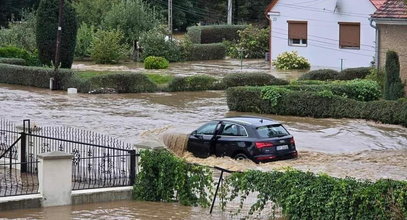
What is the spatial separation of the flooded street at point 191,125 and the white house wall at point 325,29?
15190 mm

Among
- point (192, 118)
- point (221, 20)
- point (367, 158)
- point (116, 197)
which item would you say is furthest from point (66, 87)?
point (221, 20)

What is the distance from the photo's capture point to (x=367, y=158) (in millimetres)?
26484

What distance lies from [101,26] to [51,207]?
4799 centimetres

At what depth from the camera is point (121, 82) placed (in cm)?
4272

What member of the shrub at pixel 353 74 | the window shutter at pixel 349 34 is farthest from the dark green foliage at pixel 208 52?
the shrub at pixel 353 74

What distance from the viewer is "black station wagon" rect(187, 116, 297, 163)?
2383 centimetres

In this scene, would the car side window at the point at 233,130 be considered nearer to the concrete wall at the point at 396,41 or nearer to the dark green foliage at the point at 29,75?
the concrete wall at the point at 396,41

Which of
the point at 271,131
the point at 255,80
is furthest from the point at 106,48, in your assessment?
the point at 271,131

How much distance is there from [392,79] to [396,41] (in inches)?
166

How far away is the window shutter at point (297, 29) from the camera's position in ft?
195

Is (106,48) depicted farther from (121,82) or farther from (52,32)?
(121,82)

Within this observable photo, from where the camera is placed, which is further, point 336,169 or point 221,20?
point 221,20

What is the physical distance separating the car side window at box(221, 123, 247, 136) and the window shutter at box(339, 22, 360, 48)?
32.8 m

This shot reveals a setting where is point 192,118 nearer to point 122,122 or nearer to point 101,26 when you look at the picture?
point 122,122
